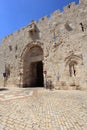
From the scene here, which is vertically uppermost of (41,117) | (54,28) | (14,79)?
(54,28)

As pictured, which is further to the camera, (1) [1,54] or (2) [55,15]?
(1) [1,54]

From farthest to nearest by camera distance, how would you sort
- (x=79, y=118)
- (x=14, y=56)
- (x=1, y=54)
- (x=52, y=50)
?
(x=1, y=54)
(x=14, y=56)
(x=52, y=50)
(x=79, y=118)

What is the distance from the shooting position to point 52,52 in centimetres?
977

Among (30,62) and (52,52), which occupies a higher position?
(52,52)

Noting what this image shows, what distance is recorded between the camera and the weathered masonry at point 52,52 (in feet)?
27.3

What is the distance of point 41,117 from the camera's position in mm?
2762

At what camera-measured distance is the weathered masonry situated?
327 inches

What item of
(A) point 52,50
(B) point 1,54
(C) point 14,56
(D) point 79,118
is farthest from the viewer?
(B) point 1,54

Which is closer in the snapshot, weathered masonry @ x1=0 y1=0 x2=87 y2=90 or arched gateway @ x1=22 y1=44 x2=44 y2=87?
A: weathered masonry @ x1=0 y1=0 x2=87 y2=90

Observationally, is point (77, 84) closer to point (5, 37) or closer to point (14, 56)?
point (14, 56)

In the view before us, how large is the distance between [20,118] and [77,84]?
6.22 m

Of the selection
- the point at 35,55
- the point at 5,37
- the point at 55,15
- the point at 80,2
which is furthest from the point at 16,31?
the point at 80,2

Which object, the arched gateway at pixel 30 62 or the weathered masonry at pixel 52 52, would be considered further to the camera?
the arched gateway at pixel 30 62

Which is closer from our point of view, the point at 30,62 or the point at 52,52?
the point at 52,52
